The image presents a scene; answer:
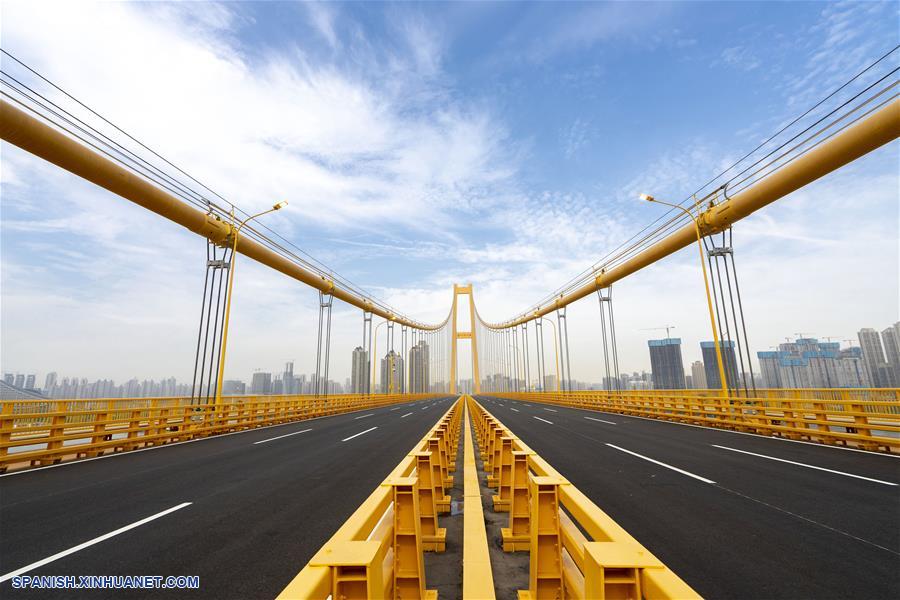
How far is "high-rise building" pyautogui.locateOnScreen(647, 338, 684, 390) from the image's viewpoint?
90.3 m

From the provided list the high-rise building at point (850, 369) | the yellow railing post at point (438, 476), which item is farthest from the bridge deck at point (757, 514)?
the high-rise building at point (850, 369)

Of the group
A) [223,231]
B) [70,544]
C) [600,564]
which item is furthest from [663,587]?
[223,231]

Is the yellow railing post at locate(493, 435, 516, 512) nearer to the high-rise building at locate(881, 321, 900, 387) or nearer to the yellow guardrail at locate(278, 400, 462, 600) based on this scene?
the yellow guardrail at locate(278, 400, 462, 600)

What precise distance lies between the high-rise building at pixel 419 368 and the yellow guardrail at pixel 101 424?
167 feet

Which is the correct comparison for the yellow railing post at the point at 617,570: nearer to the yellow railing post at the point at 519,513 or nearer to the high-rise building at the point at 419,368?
the yellow railing post at the point at 519,513

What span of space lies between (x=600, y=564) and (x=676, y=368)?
107 meters

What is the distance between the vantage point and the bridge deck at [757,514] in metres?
3.32

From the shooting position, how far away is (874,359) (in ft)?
190

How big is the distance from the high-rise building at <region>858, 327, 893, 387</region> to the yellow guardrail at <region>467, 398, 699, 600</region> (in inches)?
2761

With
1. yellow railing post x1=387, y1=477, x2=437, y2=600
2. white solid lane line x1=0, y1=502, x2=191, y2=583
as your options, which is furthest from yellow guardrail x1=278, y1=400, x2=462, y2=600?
white solid lane line x1=0, y1=502, x2=191, y2=583

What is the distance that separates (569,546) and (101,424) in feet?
41.0

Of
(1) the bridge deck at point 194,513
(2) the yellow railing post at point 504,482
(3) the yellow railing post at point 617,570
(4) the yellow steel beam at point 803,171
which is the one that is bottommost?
(1) the bridge deck at point 194,513

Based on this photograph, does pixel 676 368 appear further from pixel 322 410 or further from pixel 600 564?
pixel 600 564

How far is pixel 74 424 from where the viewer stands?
927 centimetres
